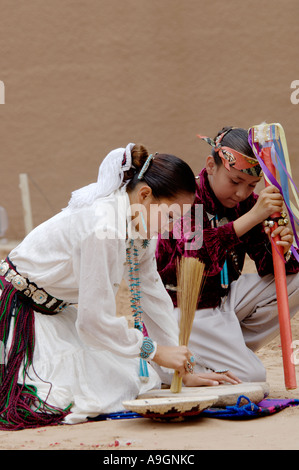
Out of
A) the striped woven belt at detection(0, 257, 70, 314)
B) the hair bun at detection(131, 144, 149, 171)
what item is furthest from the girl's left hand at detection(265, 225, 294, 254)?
the striped woven belt at detection(0, 257, 70, 314)

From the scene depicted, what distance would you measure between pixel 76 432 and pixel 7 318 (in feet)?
1.84

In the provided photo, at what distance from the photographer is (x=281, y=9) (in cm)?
606

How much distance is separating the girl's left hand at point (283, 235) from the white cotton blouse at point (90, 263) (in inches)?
21.8

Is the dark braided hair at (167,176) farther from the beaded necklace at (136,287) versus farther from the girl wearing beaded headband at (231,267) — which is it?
the girl wearing beaded headband at (231,267)

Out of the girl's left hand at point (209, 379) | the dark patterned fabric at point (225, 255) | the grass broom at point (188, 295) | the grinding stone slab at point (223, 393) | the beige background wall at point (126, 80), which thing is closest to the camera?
the grinding stone slab at point (223, 393)

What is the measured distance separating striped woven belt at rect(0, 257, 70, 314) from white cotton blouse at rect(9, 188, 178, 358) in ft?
0.08

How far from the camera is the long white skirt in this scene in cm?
280

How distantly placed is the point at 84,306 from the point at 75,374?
0.37 meters

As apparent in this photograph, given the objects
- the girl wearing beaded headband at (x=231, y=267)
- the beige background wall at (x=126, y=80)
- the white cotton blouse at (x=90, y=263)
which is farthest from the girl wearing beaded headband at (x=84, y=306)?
the beige background wall at (x=126, y=80)

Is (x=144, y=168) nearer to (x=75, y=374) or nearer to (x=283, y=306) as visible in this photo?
(x=75, y=374)

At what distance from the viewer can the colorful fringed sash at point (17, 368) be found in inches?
108

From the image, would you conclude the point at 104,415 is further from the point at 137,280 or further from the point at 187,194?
the point at 187,194

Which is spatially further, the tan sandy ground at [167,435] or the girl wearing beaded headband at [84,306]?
the girl wearing beaded headband at [84,306]

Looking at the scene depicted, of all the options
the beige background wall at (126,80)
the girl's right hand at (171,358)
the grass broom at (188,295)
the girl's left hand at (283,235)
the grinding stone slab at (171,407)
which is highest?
the beige background wall at (126,80)
